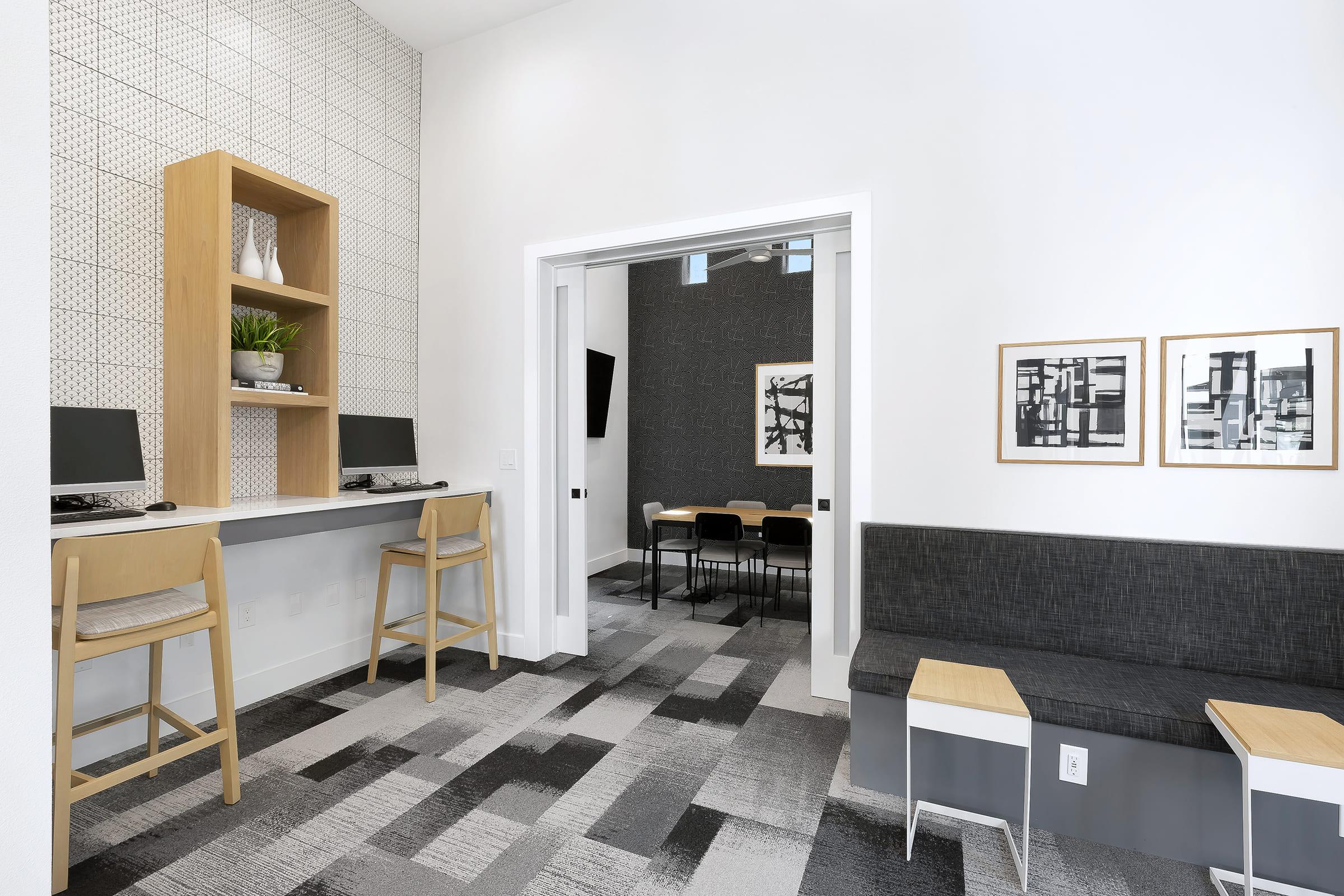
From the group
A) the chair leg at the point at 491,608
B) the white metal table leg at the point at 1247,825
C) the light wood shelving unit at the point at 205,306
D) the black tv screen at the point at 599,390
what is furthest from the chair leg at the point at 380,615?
the white metal table leg at the point at 1247,825

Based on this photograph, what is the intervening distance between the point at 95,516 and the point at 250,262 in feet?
4.10

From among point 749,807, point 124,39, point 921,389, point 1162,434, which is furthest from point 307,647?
point 1162,434

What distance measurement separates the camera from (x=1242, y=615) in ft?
7.09

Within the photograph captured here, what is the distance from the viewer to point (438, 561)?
3.15 metres

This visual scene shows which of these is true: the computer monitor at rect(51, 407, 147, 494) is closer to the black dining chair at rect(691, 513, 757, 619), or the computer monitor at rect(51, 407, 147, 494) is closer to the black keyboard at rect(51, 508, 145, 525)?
the black keyboard at rect(51, 508, 145, 525)

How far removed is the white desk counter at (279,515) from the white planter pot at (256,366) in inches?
22.7

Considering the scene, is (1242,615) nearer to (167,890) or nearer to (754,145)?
(754,145)

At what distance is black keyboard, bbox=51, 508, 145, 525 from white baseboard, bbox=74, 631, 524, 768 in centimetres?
87

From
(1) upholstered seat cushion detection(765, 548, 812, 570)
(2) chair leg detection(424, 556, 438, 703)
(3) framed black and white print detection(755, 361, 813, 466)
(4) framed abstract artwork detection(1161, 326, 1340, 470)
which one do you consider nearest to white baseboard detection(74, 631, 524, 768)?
(2) chair leg detection(424, 556, 438, 703)

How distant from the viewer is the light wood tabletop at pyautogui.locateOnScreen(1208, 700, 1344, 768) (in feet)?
4.89

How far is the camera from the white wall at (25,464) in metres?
1.13

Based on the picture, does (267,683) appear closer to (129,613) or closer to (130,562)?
(129,613)

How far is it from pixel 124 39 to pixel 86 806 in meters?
2.93

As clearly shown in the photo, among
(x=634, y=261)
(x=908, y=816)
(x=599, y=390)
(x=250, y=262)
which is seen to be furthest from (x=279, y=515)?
(x=599, y=390)
